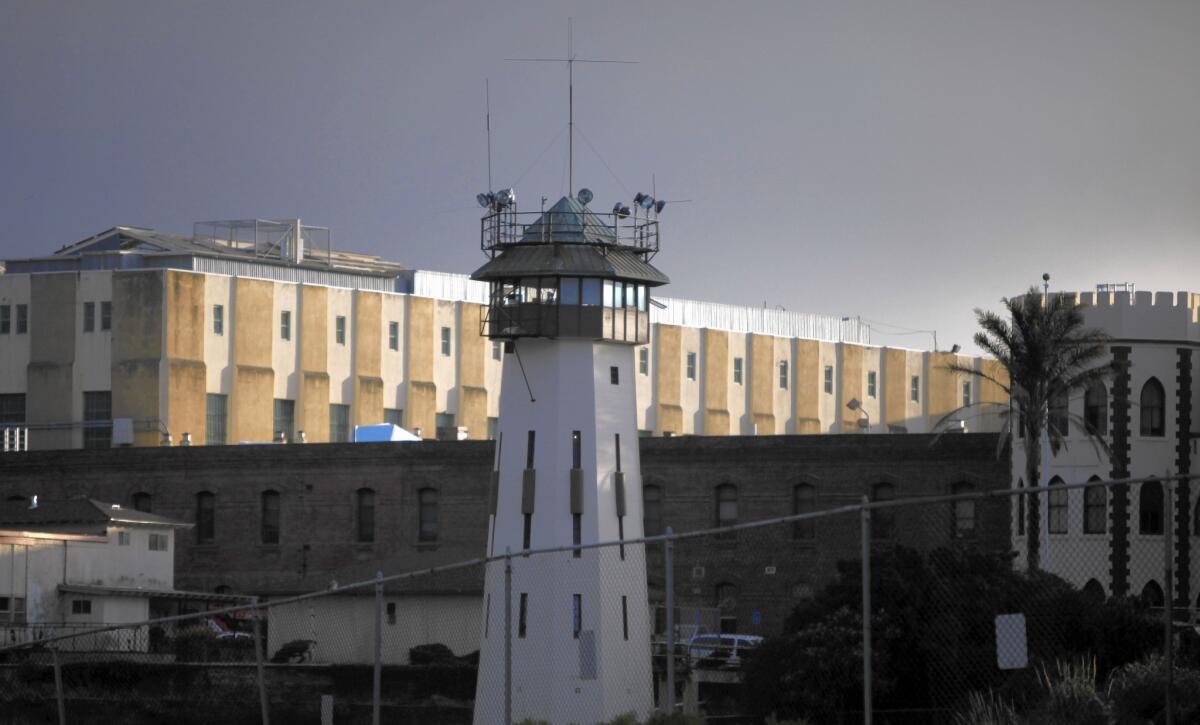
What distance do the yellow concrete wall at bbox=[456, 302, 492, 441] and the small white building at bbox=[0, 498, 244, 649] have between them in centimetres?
4110

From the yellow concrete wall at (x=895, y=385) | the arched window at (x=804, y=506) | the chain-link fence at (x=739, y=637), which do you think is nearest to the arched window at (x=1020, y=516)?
the chain-link fence at (x=739, y=637)

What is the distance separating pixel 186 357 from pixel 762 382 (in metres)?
39.4

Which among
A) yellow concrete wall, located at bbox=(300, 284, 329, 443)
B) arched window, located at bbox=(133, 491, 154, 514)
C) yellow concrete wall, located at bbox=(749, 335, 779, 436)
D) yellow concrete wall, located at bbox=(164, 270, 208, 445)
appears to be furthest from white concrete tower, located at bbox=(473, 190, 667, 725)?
yellow concrete wall, located at bbox=(749, 335, 779, 436)

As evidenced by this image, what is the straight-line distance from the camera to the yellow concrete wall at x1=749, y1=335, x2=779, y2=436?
120875mm

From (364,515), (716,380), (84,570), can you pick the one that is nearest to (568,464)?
(84,570)

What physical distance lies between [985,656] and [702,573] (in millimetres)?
35556

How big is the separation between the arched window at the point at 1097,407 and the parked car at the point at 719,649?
35.3 feet

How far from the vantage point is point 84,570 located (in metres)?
59.1

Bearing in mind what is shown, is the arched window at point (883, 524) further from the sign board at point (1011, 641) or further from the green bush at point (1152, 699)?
the sign board at point (1011, 641)

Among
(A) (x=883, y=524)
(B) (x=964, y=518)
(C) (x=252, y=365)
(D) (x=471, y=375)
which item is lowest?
(A) (x=883, y=524)

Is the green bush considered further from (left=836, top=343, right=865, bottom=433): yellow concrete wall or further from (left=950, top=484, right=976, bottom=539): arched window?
(left=836, top=343, right=865, bottom=433): yellow concrete wall

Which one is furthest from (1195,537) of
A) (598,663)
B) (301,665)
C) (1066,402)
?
(301,665)

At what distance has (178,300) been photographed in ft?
309

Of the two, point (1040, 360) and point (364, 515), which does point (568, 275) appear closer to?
point (1040, 360)
